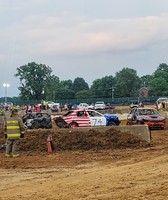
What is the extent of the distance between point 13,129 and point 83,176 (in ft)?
19.5

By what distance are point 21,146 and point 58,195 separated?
32.8 feet

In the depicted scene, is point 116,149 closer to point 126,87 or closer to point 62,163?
point 62,163

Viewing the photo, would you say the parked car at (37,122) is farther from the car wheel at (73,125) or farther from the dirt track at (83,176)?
the dirt track at (83,176)

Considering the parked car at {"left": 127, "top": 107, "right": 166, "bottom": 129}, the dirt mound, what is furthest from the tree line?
the dirt mound

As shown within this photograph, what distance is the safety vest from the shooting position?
1669cm

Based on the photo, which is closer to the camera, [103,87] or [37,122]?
[37,122]

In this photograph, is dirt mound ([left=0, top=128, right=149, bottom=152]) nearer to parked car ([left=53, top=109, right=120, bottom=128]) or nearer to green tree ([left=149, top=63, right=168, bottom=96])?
parked car ([left=53, top=109, right=120, bottom=128])

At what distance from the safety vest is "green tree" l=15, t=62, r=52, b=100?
113 m

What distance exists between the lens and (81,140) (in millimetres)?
18906

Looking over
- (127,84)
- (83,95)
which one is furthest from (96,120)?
(83,95)

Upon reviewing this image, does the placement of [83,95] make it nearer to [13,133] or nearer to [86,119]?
[86,119]

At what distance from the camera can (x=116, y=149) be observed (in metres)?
18.5

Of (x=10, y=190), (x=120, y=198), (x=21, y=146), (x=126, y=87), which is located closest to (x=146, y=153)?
(x=21, y=146)

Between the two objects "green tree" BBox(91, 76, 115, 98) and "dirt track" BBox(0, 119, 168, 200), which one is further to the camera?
"green tree" BBox(91, 76, 115, 98)
